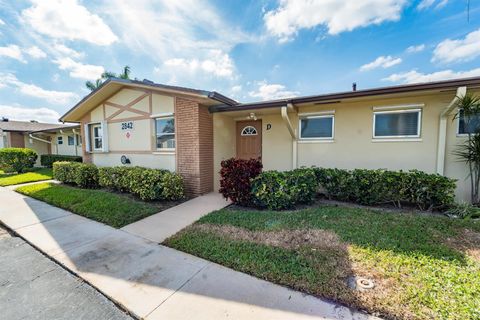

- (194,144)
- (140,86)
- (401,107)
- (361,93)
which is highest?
(140,86)

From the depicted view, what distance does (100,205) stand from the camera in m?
5.80

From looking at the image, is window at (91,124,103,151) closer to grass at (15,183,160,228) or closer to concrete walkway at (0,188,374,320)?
grass at (15,183,160,228)

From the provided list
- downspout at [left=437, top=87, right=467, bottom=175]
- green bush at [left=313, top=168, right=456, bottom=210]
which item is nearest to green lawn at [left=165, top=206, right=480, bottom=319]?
green bush at [left=313, top=168, right=456, bottom=210]

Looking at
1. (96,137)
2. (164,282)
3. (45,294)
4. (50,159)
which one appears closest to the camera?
(45,294)

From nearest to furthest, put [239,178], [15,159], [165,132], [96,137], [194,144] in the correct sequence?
1. [239,178]
2. [194,144]
3. [165,132]
4. [96,137]
5. [15,159]

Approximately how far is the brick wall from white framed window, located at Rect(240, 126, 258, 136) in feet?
5.39

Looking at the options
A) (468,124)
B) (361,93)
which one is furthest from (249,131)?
(468,124)

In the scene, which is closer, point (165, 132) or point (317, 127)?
point (317, 127)

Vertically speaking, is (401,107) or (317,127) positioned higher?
(401,107)

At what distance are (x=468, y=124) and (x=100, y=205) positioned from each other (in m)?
9.91

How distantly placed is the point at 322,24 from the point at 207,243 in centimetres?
855

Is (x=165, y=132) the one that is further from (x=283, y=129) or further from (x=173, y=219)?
(x=283, y=129)

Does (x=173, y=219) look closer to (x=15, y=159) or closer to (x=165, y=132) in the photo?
(x=165, y=132)

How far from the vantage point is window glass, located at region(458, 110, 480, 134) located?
16.8ft
